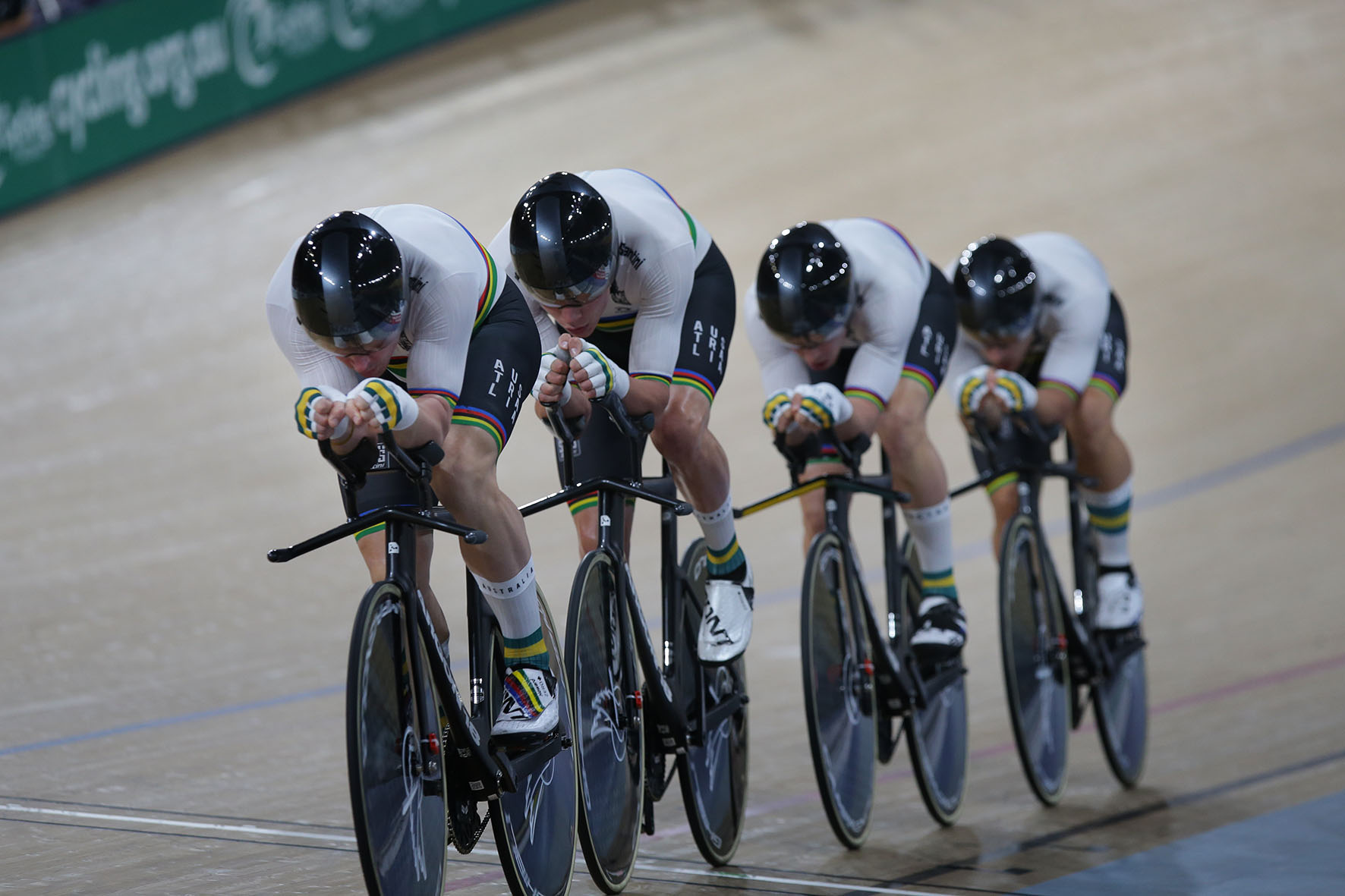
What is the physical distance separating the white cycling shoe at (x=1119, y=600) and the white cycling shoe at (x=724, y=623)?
171cm

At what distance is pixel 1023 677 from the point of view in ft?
14.4

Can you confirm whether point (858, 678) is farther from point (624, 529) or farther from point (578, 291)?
point (578, 291)

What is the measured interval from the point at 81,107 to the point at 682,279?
1007 cm

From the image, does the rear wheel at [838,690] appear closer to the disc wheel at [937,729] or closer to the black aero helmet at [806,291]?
the disc wheel at [937,729]

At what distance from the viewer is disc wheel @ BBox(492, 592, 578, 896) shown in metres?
2.83

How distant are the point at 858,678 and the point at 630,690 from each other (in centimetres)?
84

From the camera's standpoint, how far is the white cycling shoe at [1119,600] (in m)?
4.80

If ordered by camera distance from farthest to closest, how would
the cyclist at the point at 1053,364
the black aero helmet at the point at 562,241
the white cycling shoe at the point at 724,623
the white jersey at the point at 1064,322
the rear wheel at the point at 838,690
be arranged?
1. the white jersey at the point at 1064,322
2. the cyclist at the point at 1053,364
3. the rear wheel at the point at 838,690
4. the white cycling shoe at the point at 724,623
5. the black aero helmet at the point at 562,241

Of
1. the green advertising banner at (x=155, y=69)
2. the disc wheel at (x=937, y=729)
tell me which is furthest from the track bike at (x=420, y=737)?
the green advertising banner at (x=155, y=69)

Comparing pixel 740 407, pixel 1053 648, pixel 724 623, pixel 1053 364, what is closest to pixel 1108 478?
pixel 1053 364

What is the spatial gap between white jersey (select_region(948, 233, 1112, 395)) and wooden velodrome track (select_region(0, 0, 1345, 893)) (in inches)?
48.1

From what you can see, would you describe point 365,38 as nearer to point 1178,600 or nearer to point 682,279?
point 1178,600

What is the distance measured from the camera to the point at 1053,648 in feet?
14.9

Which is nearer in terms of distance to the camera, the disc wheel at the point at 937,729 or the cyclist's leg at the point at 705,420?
the cyclist's leg at the point at 705,420
